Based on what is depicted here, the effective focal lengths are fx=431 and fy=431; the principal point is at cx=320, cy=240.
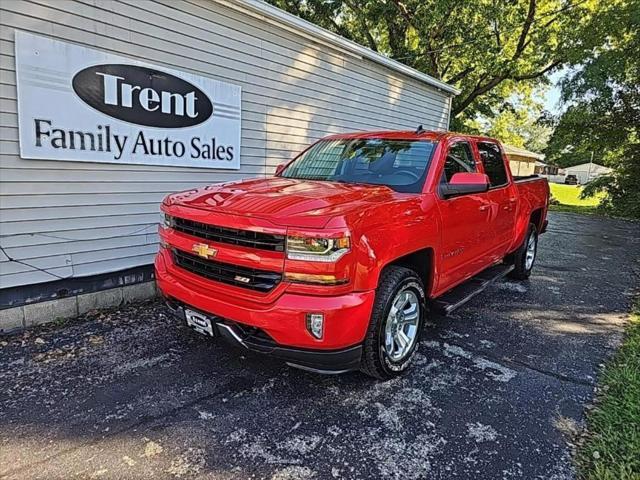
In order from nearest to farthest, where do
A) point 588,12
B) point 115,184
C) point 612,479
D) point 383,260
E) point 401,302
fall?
point 612,479, point 383,260, point 401,302, point 115,184, point 588,12

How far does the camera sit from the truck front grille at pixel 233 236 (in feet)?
8.61

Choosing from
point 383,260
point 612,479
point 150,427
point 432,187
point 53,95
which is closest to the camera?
point 612,479

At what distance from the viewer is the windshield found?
3672 mm

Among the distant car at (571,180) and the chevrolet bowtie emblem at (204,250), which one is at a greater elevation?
the chevrolet bowtie emblem at (204,250)

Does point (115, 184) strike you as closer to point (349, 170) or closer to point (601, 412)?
point (349, 170)

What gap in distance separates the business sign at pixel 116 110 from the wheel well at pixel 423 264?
10.0 feet

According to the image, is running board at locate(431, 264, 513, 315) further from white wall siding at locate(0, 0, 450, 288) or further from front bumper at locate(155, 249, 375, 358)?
white wall siding at locate(0, 0, 450, 288)

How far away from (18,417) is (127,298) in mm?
2153

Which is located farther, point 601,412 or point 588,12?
point 588,12

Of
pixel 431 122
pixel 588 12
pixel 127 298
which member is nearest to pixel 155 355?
pixel 127 298

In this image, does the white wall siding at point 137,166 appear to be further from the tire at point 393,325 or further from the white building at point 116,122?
the tire at point 393,325

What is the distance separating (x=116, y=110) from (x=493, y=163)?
415 centimetres

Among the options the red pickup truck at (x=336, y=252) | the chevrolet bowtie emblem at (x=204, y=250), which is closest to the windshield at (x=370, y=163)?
the red pickup truck at (x=336, y=252)

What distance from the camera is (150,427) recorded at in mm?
2602
